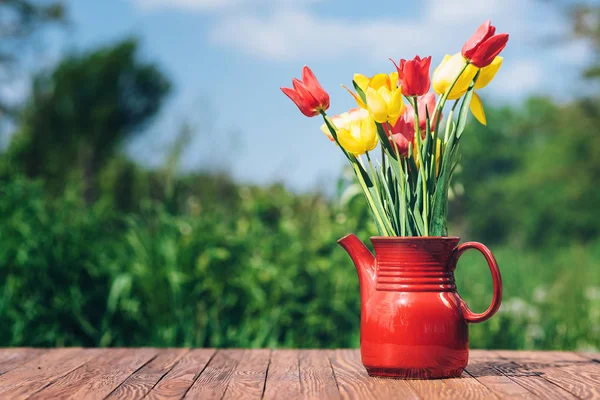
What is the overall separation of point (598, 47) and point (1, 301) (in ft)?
43.7

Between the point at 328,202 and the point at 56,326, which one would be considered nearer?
the point at 56,326

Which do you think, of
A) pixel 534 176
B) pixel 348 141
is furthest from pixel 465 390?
pixel 534 176

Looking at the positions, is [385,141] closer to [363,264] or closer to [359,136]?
[359,136]

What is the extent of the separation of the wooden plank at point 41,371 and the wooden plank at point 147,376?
0.51 ft

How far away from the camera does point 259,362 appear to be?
63.0 inches

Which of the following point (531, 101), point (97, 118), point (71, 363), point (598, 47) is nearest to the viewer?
point (71, 363)

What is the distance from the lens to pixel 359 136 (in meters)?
1.35

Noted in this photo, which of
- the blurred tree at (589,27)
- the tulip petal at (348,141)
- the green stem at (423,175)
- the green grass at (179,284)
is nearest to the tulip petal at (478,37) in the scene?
the green stem at (423,175)

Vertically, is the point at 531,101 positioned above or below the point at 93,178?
above

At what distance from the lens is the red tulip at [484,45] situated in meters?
1.32

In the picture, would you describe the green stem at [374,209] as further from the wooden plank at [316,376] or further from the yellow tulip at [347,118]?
the wooden plank at [316,376]

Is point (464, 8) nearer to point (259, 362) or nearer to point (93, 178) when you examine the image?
point (93, 178)

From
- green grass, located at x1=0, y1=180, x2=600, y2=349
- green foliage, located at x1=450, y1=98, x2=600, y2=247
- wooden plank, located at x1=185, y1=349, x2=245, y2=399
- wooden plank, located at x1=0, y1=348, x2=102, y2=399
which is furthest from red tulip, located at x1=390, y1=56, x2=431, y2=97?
green foliage, located at x1=450, y1=98, x2=600, y2=247

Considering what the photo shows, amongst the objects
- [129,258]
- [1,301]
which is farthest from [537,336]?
[1,301]
